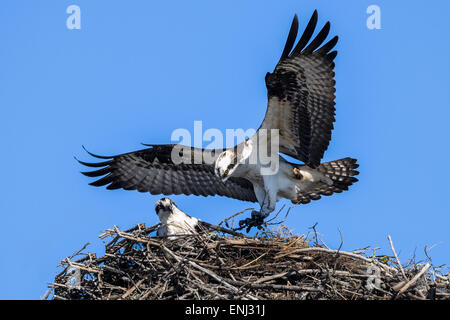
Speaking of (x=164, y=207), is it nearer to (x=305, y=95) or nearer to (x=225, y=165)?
(x=225, y=165)

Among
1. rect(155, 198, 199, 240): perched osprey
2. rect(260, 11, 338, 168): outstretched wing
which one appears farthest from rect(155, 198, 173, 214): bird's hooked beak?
rect(260, 11, 338, 168): outstretched wing

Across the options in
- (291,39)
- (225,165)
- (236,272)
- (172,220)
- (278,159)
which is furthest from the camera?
(278,159)

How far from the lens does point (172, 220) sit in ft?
26.0

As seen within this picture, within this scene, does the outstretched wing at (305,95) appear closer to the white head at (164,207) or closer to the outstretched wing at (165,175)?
the outstretched wing at (165,175)

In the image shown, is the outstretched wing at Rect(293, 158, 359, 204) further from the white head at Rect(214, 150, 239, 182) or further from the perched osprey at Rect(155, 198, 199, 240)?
the perched osprey at Rect(155, 198, 199, 240)

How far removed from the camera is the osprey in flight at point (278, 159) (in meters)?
7.81

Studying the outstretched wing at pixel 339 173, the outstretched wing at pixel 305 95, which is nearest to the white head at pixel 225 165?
the outstretched wing at pixel 305 95

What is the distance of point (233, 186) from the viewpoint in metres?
9.39

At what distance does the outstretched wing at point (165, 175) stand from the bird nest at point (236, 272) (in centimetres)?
189

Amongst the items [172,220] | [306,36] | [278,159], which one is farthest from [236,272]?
[306,36]

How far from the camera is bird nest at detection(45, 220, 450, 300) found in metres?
6.40

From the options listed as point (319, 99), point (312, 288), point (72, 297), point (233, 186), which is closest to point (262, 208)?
point (233, 186)

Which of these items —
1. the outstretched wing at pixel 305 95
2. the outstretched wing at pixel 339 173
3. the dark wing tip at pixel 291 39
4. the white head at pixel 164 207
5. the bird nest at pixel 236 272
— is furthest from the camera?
the outstretched wing at pixel 339 173

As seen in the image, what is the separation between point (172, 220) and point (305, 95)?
2224 millimetres
